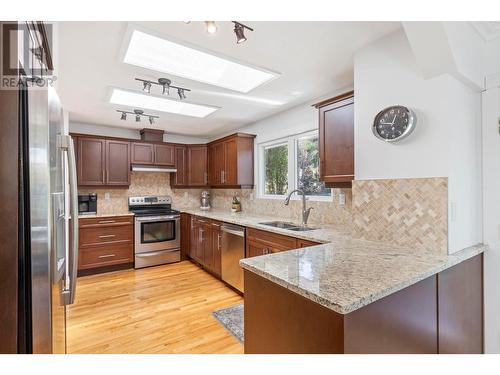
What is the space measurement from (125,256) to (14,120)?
3.89 meters

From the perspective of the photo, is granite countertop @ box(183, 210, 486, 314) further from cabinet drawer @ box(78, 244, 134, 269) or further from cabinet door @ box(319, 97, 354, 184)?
cabinet drawer @ box(78, 244, 134, 269)

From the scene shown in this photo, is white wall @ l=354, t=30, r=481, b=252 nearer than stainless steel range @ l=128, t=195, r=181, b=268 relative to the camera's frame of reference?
Yes

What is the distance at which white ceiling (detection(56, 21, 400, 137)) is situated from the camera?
1.75 m

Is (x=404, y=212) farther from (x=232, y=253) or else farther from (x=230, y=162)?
(x=230, y=162)

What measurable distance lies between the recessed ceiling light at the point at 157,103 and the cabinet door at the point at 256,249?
1866 mm

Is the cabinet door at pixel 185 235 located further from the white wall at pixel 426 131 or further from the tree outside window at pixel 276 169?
the white wall at pixel 426 131

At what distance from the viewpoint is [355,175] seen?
2.10m

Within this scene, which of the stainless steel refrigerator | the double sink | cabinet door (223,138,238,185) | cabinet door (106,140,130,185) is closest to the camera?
the stainless steel refrigerator

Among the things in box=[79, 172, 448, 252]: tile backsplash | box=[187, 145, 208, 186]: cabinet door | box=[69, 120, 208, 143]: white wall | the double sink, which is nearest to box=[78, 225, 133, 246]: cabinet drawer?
box=[187, 145, 208, 186]: cabinet door

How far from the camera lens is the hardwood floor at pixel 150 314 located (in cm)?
214

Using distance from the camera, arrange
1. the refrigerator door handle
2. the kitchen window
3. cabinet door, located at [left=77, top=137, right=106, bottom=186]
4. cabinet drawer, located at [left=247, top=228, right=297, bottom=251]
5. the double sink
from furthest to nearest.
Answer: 1. cabinet door, located at [left=77, top=137, right=106, bottom=186]
2. the kitchen window
3. the double sink
4. cabinet drawer, located at [left=247, top=228, right=297, bottom=251]
5. the refrigerator door handle

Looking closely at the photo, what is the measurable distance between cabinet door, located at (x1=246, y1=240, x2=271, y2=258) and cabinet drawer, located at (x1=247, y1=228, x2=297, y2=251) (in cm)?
4

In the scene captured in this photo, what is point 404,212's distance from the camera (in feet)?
5.85
